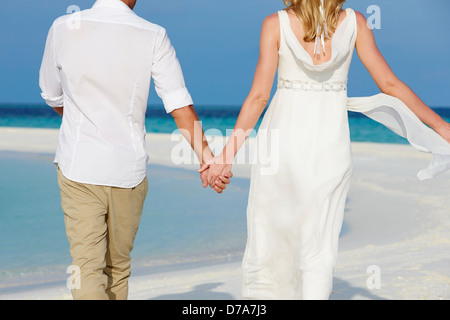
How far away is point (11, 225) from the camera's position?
7281mm

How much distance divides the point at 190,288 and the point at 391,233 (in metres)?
2.81

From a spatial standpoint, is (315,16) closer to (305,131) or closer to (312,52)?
(312,52)

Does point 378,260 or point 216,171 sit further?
point 378,260

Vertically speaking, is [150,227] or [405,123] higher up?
[405,123]

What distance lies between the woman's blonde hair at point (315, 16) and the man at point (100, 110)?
0.64 meters

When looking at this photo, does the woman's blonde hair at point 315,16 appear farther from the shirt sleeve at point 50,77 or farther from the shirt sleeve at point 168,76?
the shirt sleeve at point 50,77

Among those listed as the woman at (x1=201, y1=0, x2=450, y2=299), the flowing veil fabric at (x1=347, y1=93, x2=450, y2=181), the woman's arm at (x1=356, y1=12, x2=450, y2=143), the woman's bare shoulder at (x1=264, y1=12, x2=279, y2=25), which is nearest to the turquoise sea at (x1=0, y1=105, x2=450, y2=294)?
the woman at (x1=201, y1=0, x2=450, y2=299)

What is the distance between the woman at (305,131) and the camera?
9.71ft

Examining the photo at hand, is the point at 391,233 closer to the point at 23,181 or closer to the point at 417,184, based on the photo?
the point at 417,184

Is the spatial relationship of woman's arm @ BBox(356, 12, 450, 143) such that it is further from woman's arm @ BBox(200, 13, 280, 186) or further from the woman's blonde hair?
woman's arm @ BBox(200, 13, 280, 186)

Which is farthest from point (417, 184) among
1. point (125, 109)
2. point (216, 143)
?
point (216, 143)

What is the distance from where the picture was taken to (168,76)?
2.97 meters

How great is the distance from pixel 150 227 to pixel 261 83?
444 centimetres

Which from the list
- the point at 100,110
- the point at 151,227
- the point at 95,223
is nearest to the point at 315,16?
the point at 100,110
